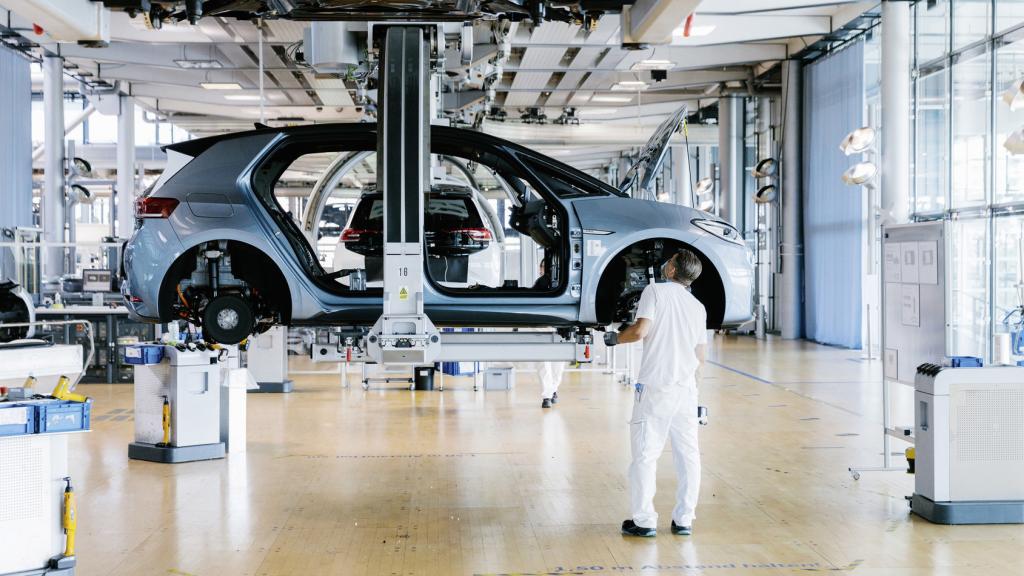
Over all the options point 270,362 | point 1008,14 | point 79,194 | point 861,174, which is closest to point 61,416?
point 270,362

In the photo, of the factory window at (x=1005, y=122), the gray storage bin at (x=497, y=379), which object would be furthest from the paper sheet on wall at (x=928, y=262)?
the factory window at (x=1005, y=122)

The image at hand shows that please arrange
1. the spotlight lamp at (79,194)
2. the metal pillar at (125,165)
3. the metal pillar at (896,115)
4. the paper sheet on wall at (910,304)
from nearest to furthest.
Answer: the paper sheet on wall at (910,304)
the metal pillar at (896,115)
the spotlight lamp at (79,194)
the metal pillar at (125,165)

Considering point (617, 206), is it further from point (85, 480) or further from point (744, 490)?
point (85, 480)

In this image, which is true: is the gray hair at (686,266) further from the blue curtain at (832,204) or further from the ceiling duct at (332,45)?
the blue curtain at (832,204)

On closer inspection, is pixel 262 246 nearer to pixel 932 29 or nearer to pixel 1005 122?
pixel 1005 122

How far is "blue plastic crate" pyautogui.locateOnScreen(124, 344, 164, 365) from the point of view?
7.10 metres

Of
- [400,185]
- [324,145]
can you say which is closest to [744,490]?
[400,185]

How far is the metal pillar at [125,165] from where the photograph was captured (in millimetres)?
Result: 19078

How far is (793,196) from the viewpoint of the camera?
1803cm

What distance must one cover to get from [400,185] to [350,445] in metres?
3.35

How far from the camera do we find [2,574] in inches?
152

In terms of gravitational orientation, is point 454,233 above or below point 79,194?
below

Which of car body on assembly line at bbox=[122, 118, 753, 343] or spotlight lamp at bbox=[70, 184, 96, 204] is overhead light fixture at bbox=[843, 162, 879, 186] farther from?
spotlight lamp at bbox=[70, 184, 96, 204]

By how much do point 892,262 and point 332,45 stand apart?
156 inches
